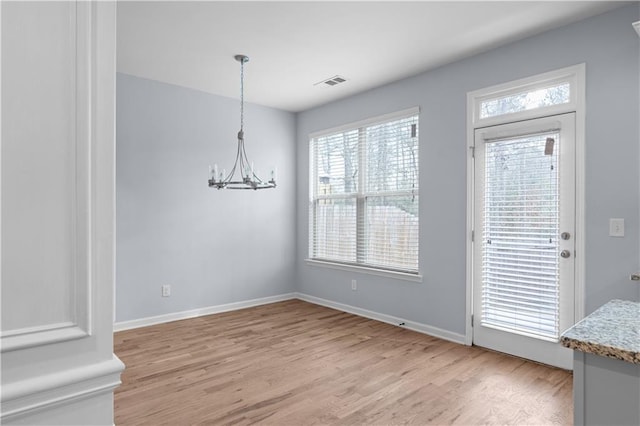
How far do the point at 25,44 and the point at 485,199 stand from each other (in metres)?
3.46

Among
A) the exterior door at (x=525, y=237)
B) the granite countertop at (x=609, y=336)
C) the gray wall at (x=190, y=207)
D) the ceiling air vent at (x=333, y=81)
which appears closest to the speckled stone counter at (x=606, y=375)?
the granite countertop at (x=609, y=336)

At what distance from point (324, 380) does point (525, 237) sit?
2.03 metres

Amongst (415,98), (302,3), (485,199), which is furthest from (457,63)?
(302,3)

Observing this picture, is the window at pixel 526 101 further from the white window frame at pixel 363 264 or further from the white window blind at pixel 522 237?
the white window frame at pixel 363 264

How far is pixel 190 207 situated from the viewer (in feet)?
15.1

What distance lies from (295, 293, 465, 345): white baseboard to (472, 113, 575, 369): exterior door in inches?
9.9

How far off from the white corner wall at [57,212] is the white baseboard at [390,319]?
3419 mm

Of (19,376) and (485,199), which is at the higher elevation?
(485,199)

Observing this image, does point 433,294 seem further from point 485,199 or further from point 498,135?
point 498,135

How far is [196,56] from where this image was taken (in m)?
3.63

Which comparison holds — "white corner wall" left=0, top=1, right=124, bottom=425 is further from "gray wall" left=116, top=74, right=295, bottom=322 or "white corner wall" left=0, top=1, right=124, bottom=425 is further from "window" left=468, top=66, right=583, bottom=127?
"gray wall" left=116, top=74, right=295, bottom=322

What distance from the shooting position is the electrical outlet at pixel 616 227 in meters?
2.72

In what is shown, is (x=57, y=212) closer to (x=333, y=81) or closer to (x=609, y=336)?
(x=609, y=336)

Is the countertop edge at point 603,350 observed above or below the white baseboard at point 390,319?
above
